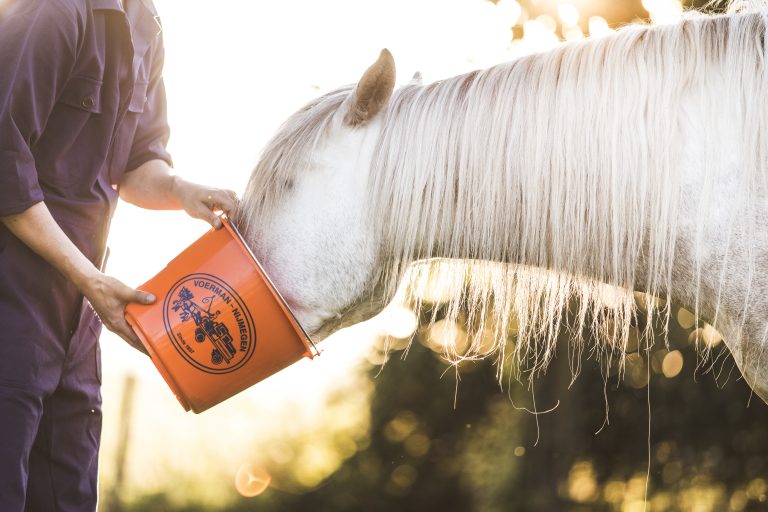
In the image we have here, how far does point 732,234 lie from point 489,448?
5.53 m

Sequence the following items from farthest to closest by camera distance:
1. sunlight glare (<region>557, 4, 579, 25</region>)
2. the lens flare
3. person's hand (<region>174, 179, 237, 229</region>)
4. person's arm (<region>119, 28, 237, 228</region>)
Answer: the lens flare < sunlight glare (<region>557, 4, 579, 25</region>) < person's arm (<region>119, 28, 237, 228</region>) < person's hand (<region>174, 179, 237, 229</region>)

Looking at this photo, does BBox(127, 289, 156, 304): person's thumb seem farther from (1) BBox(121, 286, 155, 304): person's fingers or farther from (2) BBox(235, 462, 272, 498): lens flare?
(2) BBox(235, 462, 272, 498): lens flare

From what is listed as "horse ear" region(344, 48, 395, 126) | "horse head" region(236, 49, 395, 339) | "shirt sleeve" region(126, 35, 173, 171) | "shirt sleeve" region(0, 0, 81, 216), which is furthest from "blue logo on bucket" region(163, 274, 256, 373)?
"shirt sleeve" region(126, 35, 173, 171)

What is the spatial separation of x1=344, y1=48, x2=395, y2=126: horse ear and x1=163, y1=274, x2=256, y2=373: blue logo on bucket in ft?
1.57

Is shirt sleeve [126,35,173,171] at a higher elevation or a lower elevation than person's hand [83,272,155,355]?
higher

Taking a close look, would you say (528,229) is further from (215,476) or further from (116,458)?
(116,458)

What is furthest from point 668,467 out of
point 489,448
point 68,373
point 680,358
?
point 68,373

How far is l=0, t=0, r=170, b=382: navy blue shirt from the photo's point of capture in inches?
54.1

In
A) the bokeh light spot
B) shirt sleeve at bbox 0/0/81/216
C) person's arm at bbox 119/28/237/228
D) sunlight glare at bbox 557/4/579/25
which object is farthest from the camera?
sunlight glare at bbox 557/4/579/25

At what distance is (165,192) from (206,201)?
0.20 meters

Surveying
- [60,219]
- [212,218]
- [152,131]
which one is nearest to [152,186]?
[152,131]

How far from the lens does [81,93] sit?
153cm

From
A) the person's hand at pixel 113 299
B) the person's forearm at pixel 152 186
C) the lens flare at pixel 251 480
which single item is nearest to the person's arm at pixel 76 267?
the person's hand at pixel 113 299

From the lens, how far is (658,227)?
144 cm
